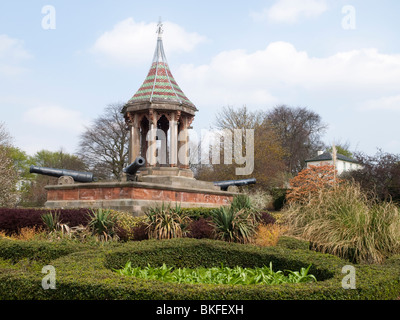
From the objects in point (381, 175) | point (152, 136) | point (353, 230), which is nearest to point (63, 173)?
point (152, 136)

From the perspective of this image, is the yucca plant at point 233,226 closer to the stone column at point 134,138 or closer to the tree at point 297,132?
the stone column at point 134,138

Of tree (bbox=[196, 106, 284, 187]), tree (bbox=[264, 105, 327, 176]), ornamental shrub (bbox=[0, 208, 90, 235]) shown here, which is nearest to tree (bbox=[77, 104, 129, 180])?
tree (bbox=[196, 106, 284, 187])

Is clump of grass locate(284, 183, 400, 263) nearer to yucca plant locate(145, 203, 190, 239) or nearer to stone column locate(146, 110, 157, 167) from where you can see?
yucca plant locate(145, 203, 190, 239)

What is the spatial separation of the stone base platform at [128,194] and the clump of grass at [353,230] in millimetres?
4594

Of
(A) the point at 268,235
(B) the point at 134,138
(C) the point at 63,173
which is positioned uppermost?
(B) the point at 134,138

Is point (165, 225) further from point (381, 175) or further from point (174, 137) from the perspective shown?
point (381, 175)

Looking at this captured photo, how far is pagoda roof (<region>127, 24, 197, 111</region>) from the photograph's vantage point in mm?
17719

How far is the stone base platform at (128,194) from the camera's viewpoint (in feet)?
43.1

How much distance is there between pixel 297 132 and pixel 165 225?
38.1m

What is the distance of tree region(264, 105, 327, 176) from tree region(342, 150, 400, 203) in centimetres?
1807

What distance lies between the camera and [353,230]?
799 centimetres
